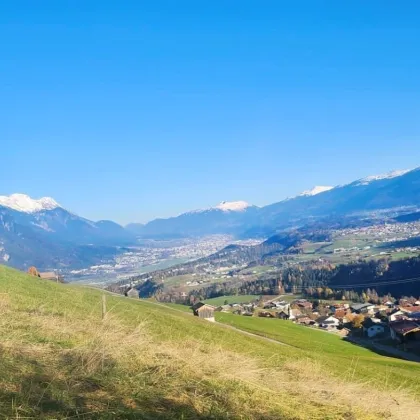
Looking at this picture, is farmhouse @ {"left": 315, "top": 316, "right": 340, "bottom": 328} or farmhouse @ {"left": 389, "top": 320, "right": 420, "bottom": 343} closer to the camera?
farmhouse @ {"left": 389, "top": 320, "right": 420, "bottom": 343}

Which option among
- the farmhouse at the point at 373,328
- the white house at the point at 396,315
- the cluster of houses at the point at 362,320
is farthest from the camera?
the white house at the point at 396,315

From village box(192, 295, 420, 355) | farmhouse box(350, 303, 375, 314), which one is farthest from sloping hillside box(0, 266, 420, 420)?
farmhouse box(350, 303, 375, 314)

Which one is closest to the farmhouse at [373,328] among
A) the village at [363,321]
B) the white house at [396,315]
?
the village at [363,321]

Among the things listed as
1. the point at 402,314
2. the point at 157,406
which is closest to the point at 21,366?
the point at 157,406

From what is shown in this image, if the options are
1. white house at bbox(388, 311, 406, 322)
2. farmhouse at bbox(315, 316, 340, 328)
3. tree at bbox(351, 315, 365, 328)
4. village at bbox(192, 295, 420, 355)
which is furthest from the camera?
farmhouse at bbox(315, 316, 340, 328)

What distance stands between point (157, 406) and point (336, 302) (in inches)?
4283

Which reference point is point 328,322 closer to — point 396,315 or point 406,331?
point 396,315

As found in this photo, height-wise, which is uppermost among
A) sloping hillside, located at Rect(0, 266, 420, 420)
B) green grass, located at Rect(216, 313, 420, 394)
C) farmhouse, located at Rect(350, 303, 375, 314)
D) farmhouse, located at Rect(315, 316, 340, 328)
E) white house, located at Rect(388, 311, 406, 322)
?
sloping hillside, located at Rect(0, 266, 420, 420)

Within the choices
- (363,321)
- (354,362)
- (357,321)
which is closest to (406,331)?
(363,321)

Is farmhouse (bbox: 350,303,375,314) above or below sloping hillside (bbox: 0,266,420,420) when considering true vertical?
below

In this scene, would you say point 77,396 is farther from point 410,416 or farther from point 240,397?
point 410,416

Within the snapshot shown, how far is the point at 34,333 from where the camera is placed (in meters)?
8.28

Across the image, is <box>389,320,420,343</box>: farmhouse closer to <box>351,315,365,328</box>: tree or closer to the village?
the village

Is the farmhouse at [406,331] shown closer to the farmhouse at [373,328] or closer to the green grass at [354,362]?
the farmhouse at [373,328]
